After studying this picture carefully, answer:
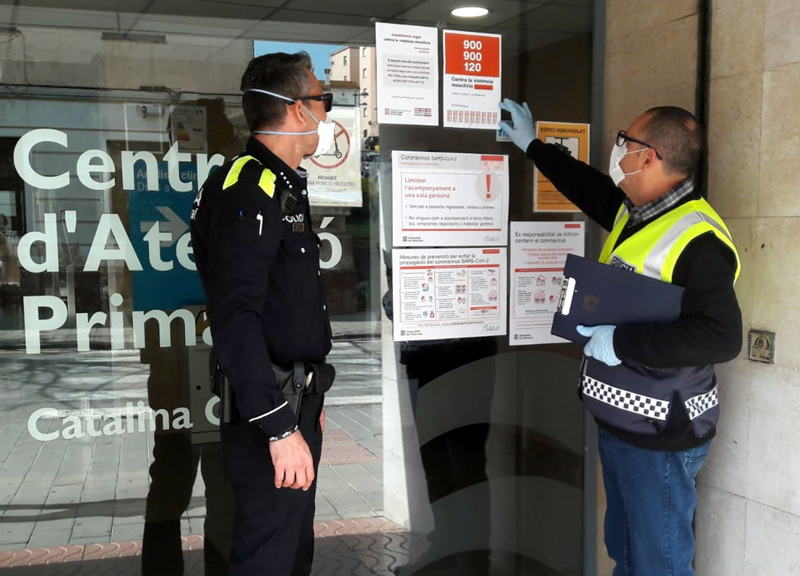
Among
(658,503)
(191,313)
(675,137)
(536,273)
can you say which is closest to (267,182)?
(191,313)

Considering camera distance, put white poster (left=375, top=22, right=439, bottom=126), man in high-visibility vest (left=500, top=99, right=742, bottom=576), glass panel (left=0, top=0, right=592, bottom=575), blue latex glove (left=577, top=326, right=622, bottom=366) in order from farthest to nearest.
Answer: white poster (left=375, top=22, right=439, bottom=126), glass panel (left=0, top=0, right=592, bottom=575), blue latex glove (left=577, top=326, right=622, bottom=366), man in high-visibility vest (left=500, top=99, right=742, bottom=576)

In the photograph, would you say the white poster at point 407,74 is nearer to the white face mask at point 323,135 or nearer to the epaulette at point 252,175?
the white face mask at point 323,135

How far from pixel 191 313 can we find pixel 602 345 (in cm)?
149

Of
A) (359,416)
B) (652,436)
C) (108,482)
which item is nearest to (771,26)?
(652,436)

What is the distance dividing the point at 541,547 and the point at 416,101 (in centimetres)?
203

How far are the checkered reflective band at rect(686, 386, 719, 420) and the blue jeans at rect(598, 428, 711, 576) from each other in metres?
0.12

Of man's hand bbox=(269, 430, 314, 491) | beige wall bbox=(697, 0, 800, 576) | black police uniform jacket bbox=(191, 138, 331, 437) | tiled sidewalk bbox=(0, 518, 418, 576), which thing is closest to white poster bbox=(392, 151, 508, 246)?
black police uniform jacket bbox=(191, 138, 331, 437)

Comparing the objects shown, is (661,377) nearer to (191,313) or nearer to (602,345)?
(602,345)

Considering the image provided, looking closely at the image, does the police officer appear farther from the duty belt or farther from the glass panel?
the glass panel

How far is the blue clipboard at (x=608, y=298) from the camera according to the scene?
7.23 feet

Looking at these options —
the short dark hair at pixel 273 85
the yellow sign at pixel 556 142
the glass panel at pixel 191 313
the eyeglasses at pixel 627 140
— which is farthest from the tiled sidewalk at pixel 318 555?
the eyeglasses at pixel 627 140

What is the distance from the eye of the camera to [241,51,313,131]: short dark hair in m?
2.20

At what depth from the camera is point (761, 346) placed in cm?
256

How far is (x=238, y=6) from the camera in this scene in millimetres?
2699
